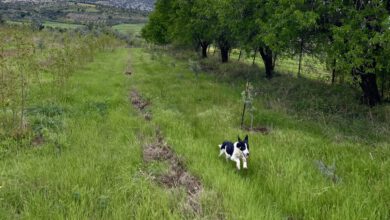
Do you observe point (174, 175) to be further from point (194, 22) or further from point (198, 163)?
point (194, 22)

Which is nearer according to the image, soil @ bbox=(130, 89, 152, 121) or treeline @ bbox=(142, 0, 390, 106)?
treeline @ bbox=(142, 0, 390, 106)

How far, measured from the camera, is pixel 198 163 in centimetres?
727

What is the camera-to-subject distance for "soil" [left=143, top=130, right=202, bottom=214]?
5.61 metres

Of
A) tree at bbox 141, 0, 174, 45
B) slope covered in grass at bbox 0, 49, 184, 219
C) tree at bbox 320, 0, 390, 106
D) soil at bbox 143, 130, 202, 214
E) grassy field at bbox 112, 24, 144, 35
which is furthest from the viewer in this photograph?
grassy field at bbox 112, 24, 144, 35

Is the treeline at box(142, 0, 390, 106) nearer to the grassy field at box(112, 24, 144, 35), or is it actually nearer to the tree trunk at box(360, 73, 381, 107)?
the tree trunk at box(360, 73, 381, 107)

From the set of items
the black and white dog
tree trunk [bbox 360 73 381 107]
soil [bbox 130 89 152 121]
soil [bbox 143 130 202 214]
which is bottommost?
→ soil [bbox 130 89 152 121]

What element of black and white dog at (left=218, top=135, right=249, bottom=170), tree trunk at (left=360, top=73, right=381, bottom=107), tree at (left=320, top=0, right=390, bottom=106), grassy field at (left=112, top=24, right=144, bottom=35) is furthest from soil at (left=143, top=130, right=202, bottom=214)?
grassy field at (left=112, top=24, right=144, bottom=35)

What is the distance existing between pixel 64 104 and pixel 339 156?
1024 centimetres

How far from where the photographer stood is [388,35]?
10.3 metres

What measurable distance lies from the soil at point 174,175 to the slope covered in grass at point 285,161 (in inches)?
9.0

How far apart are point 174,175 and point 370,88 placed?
1117cm

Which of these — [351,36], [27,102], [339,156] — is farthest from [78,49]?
[339,156]

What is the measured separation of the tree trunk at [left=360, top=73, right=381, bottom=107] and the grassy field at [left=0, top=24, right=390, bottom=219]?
2.63ft

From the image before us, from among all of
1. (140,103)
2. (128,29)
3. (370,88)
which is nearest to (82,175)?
(140,103)
